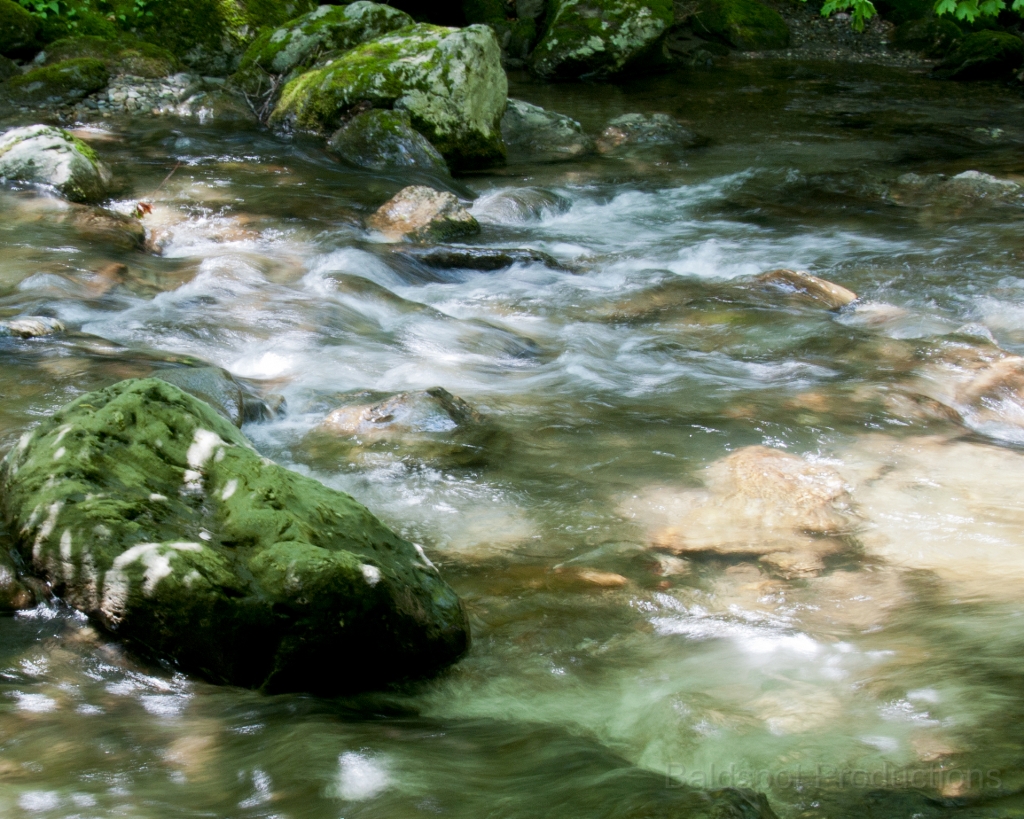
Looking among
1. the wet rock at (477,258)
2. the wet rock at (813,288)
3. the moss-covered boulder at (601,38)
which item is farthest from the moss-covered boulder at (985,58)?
the wet rock at (477,258)

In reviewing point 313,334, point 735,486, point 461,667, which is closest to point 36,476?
point 461,667

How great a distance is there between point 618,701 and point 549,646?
39cm

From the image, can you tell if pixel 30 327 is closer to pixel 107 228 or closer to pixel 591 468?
pixel 107 228

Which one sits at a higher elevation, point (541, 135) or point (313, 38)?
point (313, 38)

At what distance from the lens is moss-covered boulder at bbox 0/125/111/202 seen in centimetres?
859

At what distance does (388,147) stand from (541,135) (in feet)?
9.00

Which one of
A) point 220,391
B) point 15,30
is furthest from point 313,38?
point 220,391

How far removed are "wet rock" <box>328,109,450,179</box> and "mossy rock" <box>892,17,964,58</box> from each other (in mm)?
12882

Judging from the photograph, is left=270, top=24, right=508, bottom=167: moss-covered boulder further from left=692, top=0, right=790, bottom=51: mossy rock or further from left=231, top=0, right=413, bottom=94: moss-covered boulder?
left=692, top=0, right=790, bottom=51: mossy rock

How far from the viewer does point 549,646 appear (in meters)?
3.31

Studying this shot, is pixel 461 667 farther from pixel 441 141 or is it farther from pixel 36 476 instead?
pixel 441 141

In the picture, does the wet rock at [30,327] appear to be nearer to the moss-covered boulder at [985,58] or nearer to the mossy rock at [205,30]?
the mossy rock at [205,30]

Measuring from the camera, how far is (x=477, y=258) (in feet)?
27.0

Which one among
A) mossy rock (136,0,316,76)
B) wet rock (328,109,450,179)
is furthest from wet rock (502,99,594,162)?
mossy rock (136,0,316,76)
